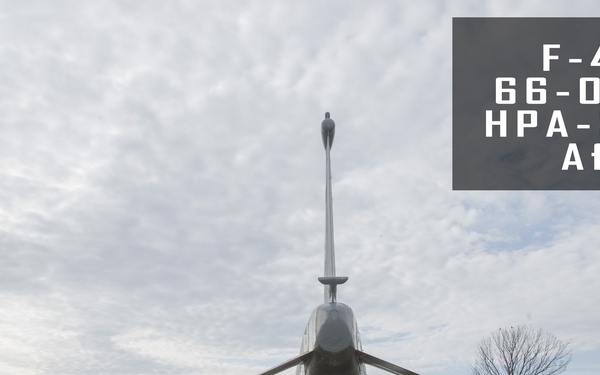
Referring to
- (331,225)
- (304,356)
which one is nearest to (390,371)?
(304,356)

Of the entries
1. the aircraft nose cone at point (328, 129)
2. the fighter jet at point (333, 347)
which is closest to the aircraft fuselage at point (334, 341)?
the fighter jet at point (333, 347)

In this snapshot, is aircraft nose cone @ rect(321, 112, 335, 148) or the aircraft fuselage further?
aircraft nose cone @ rect(321, 112, 335, 148)

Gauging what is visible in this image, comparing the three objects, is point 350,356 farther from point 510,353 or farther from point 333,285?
point 510,353

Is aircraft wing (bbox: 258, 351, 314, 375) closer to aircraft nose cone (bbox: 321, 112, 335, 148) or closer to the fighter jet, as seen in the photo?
the fighter jet

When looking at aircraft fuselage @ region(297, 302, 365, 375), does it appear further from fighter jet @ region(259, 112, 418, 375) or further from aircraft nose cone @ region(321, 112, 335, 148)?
aircraft nose cone @ region(321, 112, 335, 148)

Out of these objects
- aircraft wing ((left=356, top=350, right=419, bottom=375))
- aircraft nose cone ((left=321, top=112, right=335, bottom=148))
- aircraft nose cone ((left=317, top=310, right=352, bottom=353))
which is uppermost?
aircraft nose cone ((left=321, top=112, right=335, bottom=148))

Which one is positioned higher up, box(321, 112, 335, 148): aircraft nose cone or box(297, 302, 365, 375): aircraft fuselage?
box(321, 112, 335, 148): aircraft nose cone

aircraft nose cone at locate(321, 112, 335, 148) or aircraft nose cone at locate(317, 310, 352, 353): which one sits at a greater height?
aircraft nose cone at locate(321, 112, 335, 148)

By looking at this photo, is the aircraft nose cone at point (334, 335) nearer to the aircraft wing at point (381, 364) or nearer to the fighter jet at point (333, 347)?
the fighter jet at point (333, 347)

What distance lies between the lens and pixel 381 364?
12.1 m

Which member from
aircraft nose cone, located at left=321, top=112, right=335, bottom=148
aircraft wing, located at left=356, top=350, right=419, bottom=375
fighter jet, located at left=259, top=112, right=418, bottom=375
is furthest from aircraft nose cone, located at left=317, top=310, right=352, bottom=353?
aircraft nose cone, located at left=321, top=112, right=335, bottom=148

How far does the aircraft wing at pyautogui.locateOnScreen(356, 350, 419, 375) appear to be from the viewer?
11992 millimetres

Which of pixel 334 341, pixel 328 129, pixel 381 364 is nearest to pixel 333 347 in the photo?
pixel 334 341

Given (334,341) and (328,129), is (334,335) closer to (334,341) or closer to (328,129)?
(334,341)
